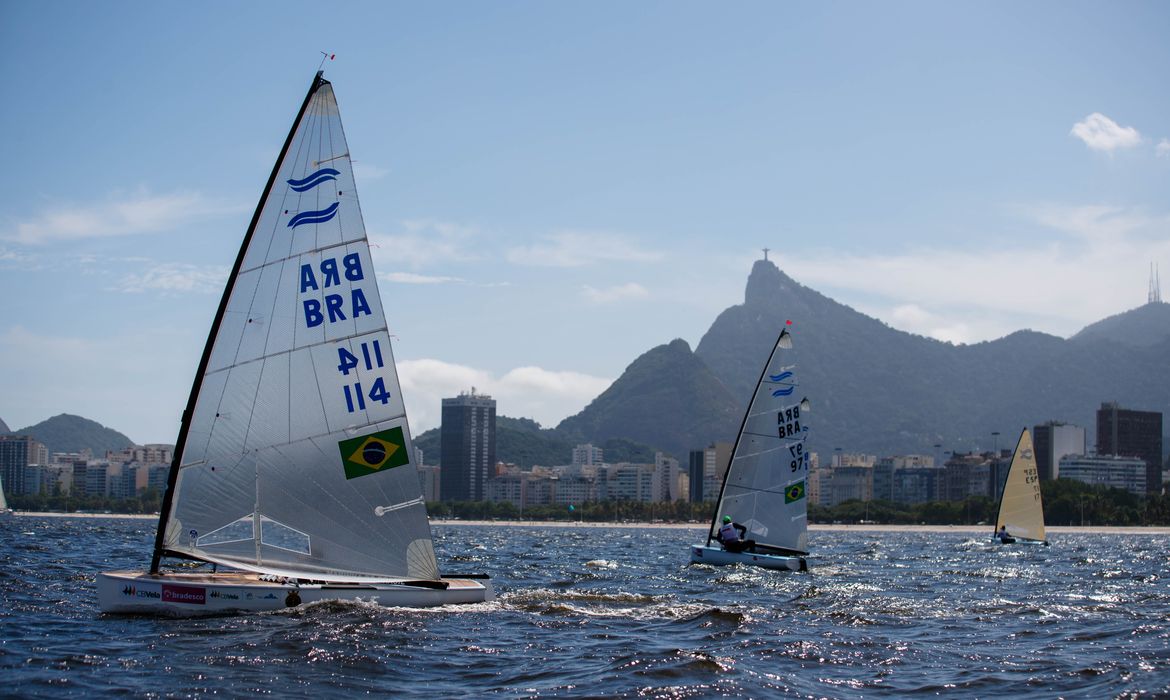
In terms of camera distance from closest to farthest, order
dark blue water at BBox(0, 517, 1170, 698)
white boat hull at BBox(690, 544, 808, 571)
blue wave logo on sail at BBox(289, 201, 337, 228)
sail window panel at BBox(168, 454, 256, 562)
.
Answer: dark blue water at BBox(0, 517, 1170, 698)
sail window panel at BBox(168, 454, 256, 562)
blue wave logo on sail at BBox(289, 201, 337, 228)
white boat hull at BBox(690, 544, 808, 571)

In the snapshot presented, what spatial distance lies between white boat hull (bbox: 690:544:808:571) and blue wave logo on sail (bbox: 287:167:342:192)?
1111 inches

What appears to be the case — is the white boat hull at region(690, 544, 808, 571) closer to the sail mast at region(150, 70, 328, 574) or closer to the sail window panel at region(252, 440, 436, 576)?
the sail window panel at region(252, 440, 436, 576)

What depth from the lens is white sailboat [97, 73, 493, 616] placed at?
26469 mm

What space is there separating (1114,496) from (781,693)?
195m

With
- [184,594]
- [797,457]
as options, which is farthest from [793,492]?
[184,594]

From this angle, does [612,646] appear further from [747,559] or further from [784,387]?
[784,387]

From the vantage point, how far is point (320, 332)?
26.9 m

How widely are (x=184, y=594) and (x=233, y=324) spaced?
18.5ft

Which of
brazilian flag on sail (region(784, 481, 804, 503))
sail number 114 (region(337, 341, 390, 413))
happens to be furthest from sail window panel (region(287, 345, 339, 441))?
brazilian flag on sail (region(784, 481, 804, 503))

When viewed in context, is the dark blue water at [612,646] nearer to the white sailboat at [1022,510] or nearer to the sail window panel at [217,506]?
the sail window panel at [217,506]

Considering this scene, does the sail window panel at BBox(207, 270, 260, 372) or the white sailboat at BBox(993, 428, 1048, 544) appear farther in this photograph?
the white sailboat at BBox(993, 428, 1048, 544)

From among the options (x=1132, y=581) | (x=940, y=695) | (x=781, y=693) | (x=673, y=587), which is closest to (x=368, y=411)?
(x=781, y=693)

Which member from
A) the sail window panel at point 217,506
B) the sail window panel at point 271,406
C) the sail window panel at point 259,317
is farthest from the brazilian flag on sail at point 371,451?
the sail window panel at point 259,317

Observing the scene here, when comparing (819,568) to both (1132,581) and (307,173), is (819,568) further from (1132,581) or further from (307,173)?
(307,173)
